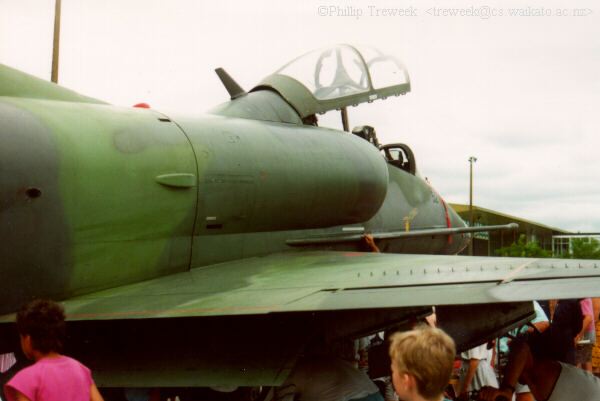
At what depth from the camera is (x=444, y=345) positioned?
3.10 meters

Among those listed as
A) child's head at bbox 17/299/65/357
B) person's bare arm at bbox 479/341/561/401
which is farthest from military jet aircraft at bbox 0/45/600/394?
child's head at bbox 17/299/65/357

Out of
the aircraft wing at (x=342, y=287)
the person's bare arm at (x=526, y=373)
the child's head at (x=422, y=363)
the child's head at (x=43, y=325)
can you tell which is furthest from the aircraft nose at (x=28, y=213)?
the person's bare arm at (x=526, y=373)

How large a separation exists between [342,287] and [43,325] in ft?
5.65

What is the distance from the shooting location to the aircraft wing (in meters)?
4.09

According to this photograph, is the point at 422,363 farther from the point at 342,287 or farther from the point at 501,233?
the point at 501,233

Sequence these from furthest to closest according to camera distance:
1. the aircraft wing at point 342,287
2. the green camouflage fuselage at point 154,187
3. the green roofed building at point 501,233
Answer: the green roofed building at point 501,233, the green camouflage fuselage at point 154,187, the aircraft wing at point 342,287

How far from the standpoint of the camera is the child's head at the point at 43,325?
3.94 m

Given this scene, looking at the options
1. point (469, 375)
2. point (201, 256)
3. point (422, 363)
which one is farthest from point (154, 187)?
point (469, 375)

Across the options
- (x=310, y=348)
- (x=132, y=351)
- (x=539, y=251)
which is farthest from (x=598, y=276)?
(x=539, y=251)

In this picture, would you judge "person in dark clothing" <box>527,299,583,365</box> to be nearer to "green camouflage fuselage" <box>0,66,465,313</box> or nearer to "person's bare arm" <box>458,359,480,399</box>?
"person's bare arm" <box>458,359,480,399</box>

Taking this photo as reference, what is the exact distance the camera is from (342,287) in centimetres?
454

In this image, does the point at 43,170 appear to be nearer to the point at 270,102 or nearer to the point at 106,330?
the point at 106,330

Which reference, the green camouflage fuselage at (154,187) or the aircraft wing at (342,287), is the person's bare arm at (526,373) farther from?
the green camouflage fuselage at (154,187)

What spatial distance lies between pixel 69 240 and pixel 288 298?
5.56 ft
